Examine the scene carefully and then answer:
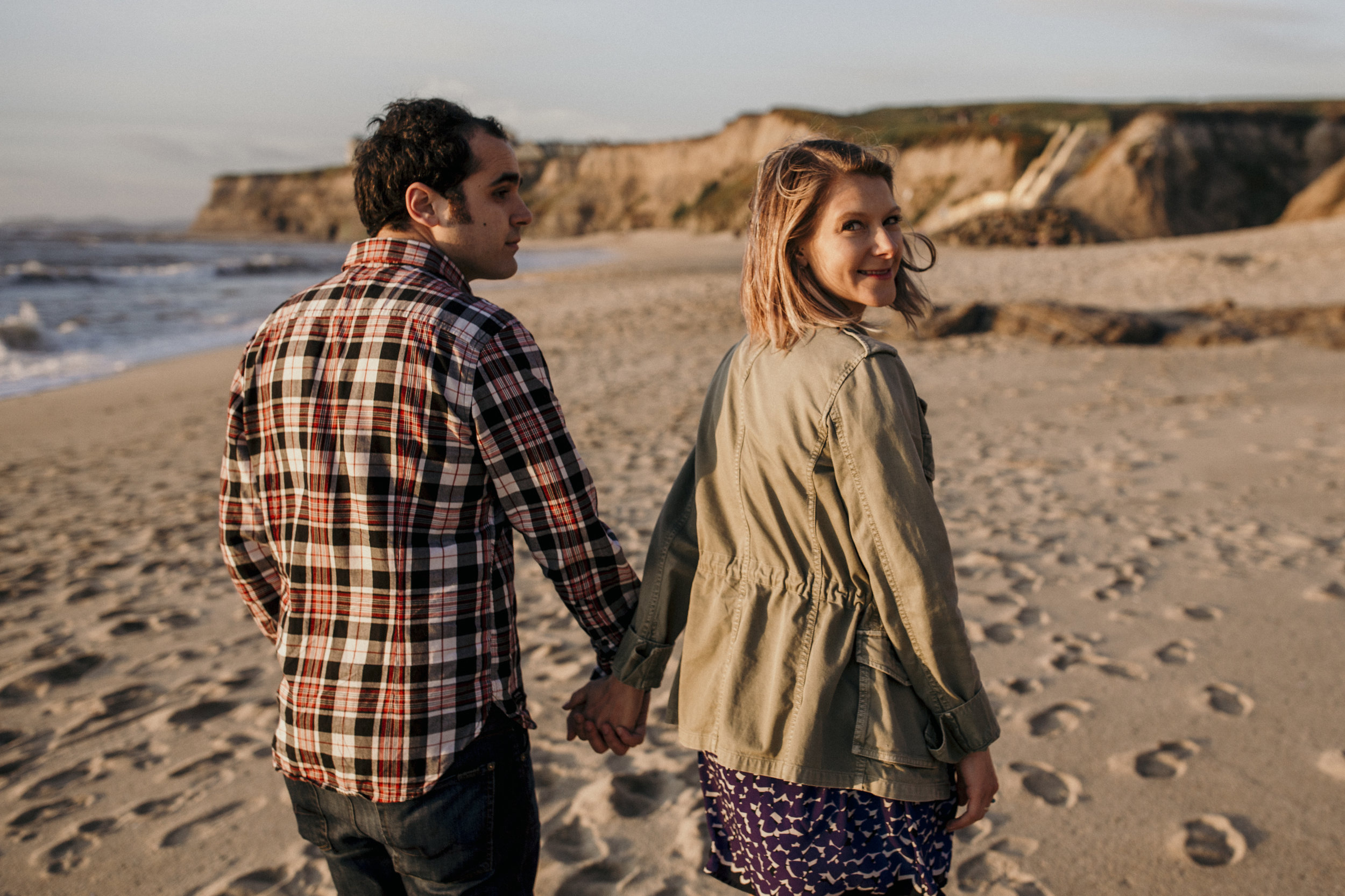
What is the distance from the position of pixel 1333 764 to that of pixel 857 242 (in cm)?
248

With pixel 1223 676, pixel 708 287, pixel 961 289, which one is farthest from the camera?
pixel 708 287

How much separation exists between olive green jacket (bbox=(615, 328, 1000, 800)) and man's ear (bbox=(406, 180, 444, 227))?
0.63m

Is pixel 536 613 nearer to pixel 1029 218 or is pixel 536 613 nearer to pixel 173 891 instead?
pixel 173 891

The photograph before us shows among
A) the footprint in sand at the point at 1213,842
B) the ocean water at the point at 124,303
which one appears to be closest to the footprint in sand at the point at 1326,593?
the footprint in sand at the point at 1213,842

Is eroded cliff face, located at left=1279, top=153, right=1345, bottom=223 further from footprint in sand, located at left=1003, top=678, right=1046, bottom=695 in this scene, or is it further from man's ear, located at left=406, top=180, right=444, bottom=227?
man's ear, located at left=406, top=180, right=444, bottom=227

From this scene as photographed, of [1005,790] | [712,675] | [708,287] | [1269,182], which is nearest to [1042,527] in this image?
[1005,790]

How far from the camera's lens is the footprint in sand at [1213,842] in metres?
2.38

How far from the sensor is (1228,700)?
3111mm

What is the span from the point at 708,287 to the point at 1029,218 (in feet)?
35.9

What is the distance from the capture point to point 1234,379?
26.1ft

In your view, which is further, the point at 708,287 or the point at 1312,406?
the point at 708,287

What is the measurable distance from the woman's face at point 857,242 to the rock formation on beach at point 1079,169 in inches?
8.3

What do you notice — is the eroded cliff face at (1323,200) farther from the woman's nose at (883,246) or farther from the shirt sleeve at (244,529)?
the shirt sleeve at (244,529)

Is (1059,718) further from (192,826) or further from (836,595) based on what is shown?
(192,826)
